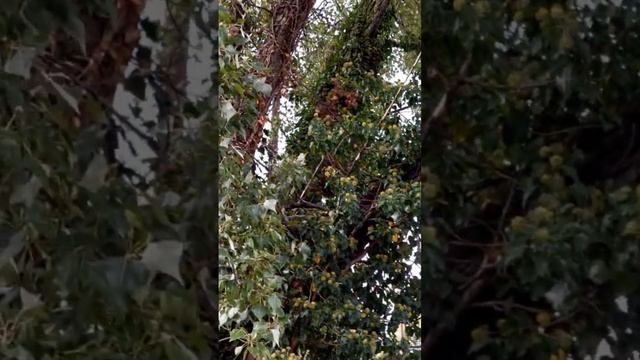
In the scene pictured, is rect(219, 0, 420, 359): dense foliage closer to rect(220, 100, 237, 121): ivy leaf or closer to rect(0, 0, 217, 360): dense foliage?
rect(220, 100, 237, 121): ivy leaf

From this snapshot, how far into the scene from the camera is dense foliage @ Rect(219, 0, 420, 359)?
2.37 meters

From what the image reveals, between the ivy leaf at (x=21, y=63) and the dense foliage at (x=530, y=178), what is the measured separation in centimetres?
32

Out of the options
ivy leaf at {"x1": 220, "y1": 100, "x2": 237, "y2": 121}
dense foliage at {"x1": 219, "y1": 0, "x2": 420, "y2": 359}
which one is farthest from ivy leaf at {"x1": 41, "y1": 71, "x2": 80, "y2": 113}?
dense foliage at {"x1": 219, "y1": 0, "x2": 420, "y2": 359}

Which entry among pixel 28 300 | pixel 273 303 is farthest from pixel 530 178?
pixel 273 303

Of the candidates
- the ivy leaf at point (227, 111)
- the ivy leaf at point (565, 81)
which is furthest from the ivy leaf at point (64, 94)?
the ivy leaf at point (227, 111)

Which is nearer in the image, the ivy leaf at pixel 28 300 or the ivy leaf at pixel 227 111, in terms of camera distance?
the ivy leaf at pixel 28 300

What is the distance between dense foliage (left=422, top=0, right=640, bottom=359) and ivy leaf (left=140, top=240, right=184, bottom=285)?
0.20 metres

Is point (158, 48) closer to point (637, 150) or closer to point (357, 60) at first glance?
point (637, 150)

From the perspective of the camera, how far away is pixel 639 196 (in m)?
0.57

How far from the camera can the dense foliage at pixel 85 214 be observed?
519 millimetres

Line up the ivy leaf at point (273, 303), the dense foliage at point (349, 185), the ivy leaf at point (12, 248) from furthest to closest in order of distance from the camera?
the dense foliage at point (349, 185) → the ivy leaf at point (273, 303) → the ivy leaf at point (12, 248)

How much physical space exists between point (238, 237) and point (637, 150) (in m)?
1.20

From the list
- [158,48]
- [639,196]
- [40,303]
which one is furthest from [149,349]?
[639,196]

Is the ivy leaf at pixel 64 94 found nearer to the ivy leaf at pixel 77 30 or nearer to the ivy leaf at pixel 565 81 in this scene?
the ivy leaf at pixel 77 30
